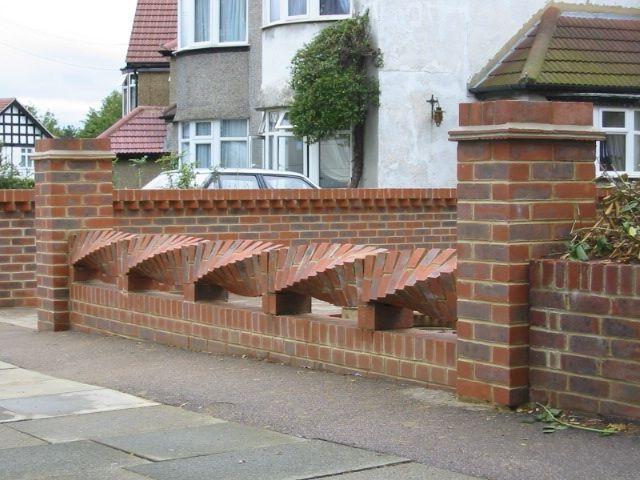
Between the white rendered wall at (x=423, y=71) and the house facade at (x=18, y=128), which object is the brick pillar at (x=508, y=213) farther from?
the house facade at (x=18, y=128)

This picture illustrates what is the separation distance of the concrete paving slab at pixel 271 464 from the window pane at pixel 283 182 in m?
13.5

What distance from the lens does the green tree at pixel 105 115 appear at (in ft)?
288

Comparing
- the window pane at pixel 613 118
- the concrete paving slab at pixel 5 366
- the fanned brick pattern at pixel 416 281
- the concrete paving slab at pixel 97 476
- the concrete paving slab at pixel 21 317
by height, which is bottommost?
the concrete paving slab at pixel 97 476

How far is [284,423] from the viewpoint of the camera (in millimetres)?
6855

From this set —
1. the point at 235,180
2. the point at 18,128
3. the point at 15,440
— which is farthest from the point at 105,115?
the point at 15,440

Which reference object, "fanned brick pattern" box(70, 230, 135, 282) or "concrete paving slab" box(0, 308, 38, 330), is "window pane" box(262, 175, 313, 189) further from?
"fanned brick pattern" box(70, 230, 135, 282)

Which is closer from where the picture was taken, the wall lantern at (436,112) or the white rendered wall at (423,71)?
the white rendered wall at (423,71)

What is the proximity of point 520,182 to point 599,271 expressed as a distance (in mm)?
742

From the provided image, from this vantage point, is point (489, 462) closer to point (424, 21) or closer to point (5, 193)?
point (5, 193)

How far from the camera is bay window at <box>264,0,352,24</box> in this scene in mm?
26141

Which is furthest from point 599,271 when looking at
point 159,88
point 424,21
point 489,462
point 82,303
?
point 159,88

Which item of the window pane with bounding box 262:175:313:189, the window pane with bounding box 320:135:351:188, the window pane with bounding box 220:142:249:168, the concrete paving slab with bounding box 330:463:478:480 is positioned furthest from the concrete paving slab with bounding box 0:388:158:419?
the window pane with bounding box 220:142:249:168

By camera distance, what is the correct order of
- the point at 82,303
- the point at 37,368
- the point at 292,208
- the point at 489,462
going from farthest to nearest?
the point at 292,208 → the point at 82,303 → the point at 37,368 → the point at 489,462

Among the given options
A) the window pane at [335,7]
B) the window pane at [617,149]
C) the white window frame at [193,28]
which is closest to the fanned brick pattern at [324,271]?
the window pane at [335,7]
